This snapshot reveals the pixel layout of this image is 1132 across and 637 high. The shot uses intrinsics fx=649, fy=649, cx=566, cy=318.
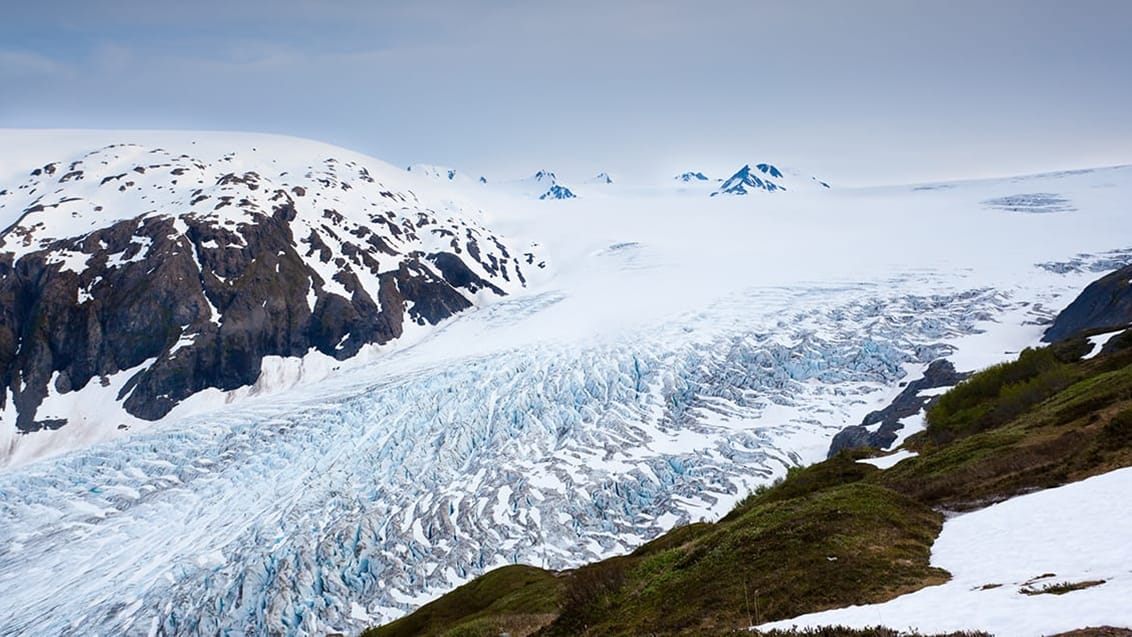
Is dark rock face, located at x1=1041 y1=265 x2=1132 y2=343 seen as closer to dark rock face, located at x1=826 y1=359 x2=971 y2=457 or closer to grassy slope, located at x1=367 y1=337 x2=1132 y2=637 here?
dark rock face, located at x1=826 y1=359 x2=971 y2=457

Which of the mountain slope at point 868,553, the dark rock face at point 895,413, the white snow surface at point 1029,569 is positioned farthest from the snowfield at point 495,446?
the white snow surface at point 1029,569

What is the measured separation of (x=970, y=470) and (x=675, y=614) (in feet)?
44.9

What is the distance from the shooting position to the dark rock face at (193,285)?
110562 mm

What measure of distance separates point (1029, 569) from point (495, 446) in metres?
55.0

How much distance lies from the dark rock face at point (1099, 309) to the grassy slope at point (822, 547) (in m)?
40.3

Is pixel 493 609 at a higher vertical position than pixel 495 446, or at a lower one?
higher

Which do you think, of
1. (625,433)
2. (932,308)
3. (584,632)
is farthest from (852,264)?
(584,632)

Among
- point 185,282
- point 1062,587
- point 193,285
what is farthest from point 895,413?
point 185,282

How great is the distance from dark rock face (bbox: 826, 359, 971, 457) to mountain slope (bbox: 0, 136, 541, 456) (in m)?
86.8

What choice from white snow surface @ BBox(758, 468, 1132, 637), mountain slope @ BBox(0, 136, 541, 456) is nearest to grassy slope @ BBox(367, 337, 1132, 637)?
white snow surface @ BBox(758, 468, 1132, 637)

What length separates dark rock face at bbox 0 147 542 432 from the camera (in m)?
111

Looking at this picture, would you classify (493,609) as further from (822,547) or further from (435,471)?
(435,471)

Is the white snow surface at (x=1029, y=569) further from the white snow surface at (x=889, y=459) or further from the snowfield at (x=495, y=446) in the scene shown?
Result: the snowfield at (x=495, y=446)

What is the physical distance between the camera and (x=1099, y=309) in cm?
6556
